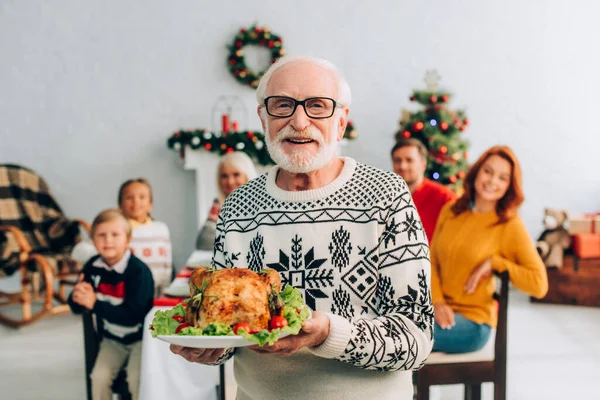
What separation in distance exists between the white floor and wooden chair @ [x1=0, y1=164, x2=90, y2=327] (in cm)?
25

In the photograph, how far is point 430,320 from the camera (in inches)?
47.0

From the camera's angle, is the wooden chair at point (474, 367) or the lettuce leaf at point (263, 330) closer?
the lettuce leaf at point (263, 330)

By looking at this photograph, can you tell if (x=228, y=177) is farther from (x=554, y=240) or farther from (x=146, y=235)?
(x=554, y=240)

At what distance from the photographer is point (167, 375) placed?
2.12 metres

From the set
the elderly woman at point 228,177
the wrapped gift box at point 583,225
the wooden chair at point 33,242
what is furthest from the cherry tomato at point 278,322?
the wrapped gift box at point 583,225

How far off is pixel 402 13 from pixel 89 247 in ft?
12.5

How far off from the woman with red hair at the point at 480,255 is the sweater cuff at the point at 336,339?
4.28 ft

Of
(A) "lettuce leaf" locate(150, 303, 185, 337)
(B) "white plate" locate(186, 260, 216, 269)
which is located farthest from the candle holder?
(A) "lettuce leaf" locate(150, 303, 185, 337)

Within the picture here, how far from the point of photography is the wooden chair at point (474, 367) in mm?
2201

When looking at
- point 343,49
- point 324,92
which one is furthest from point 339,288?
point 343,49

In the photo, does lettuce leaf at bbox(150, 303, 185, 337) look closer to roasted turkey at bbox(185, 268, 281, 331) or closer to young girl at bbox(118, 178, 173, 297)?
roasted turkey at bbox(185, 268, 281, 331)

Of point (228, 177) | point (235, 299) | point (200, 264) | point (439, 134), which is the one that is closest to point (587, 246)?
point (439, 134)

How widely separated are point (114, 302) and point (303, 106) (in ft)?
4.94

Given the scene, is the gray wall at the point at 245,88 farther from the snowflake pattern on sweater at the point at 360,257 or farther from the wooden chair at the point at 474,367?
the snowflake pattern on sweater at the point at 360,257
